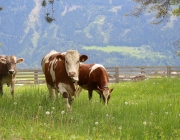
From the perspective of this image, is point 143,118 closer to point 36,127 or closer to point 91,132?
point 91,132

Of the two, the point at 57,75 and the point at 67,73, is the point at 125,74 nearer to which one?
the point at 57,75

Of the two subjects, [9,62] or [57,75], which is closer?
[57,75]

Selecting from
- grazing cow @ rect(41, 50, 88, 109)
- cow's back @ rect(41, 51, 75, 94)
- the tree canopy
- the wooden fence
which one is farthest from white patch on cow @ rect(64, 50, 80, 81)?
the wooden fence

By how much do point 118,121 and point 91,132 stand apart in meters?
1.16

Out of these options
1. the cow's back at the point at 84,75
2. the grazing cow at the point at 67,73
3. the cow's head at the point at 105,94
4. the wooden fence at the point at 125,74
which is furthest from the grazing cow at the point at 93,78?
the wooden fence at the point at 125,74

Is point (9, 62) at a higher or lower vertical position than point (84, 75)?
higher

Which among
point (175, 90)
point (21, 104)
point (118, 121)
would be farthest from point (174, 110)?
point (175, 90)

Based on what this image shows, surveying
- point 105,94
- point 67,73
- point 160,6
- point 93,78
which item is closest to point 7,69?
point 93,78

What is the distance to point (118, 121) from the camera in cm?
906

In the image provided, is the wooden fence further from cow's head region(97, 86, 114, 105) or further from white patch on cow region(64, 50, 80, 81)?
white patch on cow region(64, 50, 80, 81)

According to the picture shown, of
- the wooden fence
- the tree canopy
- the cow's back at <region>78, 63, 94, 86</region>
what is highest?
the tree canopy

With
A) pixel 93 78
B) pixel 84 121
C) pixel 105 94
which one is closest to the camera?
pixel 84 121

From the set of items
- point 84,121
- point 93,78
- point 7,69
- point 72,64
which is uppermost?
point 72,64

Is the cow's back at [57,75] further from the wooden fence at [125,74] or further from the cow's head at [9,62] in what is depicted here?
the wooden fence at [125,74]
